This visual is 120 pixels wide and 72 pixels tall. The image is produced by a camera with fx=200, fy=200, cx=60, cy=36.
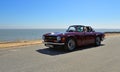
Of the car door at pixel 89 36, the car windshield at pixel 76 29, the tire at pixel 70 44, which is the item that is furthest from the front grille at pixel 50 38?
the car door at pixel 89 36

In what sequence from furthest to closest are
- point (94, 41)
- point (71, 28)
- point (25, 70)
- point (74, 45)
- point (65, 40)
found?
point (94, 41) < point (71, 28) < point (74, 45) < point (65, 40) < point (25, 70)

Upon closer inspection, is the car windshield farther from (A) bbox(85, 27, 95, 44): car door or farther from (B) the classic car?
(A) bbox(85, 27, 95, 44): car door

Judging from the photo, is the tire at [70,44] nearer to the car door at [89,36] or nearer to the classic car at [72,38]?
the classic car at [72,38]

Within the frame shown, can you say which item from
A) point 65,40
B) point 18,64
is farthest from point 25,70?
point 65,40

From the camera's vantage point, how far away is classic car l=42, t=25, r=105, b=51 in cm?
1150

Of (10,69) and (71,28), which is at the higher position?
(71,28)

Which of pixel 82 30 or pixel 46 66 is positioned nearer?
pixel 46 66

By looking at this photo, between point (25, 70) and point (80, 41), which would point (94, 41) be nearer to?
point (80, 41)

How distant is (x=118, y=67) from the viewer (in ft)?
23.9

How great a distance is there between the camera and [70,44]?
12.1 meters

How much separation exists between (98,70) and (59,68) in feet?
4.38

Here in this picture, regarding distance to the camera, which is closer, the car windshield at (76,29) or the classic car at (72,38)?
the classic car at (72,38)

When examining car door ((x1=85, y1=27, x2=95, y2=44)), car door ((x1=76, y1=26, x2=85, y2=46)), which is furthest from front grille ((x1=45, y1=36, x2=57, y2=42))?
car door ((x1=85, y1=27, x2=95, y2=44))

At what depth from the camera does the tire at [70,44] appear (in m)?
11.8
